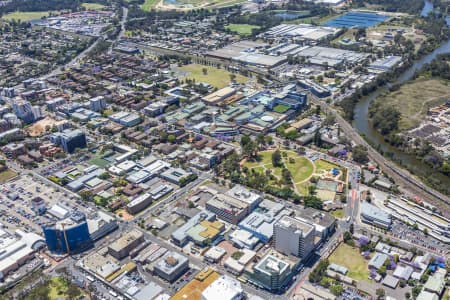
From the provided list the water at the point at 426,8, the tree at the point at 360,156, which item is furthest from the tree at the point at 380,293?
the water at the point at 426,8

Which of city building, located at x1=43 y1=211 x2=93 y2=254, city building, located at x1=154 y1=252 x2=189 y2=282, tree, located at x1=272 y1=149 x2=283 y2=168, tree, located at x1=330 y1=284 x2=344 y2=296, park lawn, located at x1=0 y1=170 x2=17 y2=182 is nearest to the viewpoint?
tree, located at x1=330 y1=284 x2=344 y2=296

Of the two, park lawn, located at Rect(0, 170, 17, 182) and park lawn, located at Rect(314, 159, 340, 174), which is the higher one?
park lawn, located at Rect(0, 170, 17, 182)

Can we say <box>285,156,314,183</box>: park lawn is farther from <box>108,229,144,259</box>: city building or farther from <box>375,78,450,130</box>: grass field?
<box>108,229,144,259</box>: city building

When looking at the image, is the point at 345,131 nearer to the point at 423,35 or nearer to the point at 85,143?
the point at 85,143

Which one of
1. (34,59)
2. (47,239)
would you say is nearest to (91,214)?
(47,239)

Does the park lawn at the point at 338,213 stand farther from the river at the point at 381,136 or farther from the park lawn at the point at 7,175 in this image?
the park lawn at the point at 7,175

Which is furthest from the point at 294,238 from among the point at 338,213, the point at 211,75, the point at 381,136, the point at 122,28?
the point at 122,28

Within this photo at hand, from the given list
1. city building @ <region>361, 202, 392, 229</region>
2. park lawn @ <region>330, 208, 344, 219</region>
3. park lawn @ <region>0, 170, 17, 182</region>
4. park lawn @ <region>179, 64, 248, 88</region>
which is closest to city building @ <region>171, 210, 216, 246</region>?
park lawn @ <region>330, 208, 344, 219</region>
